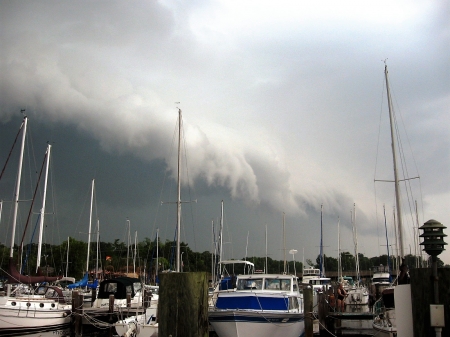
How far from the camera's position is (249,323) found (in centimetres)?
2022

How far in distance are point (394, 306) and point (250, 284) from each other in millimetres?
8509

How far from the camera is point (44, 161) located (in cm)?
4488

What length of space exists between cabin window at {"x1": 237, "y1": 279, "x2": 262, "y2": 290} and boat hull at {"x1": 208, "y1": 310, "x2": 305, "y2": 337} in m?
2.95

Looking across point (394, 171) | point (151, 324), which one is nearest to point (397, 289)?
point (151, 324)

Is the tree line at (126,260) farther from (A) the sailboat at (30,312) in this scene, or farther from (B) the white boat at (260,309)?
(B) the white boat at (260,309)

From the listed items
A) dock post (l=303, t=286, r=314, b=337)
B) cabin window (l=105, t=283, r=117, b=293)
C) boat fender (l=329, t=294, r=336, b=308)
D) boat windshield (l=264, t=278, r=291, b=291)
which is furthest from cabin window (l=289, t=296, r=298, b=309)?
cabin window (l=105, t=283, r=117, b=293)

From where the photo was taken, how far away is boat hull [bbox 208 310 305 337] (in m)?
20.1

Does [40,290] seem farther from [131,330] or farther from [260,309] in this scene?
[260,309]

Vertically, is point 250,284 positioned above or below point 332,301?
above

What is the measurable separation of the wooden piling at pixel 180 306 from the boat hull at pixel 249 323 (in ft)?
31.2

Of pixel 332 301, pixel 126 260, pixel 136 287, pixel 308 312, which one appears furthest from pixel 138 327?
pixel 126 260

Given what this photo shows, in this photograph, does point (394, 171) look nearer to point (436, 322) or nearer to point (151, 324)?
point (151, 324)

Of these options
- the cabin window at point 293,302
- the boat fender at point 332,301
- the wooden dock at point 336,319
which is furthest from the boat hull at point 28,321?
the boat fender at point 332,301

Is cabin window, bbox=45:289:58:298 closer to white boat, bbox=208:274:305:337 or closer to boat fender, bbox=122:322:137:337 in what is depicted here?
boat fender, bbox=122:322:137:337
